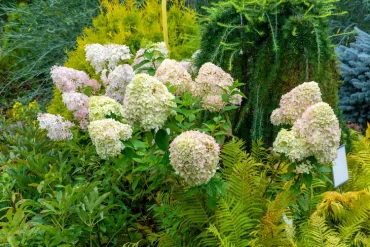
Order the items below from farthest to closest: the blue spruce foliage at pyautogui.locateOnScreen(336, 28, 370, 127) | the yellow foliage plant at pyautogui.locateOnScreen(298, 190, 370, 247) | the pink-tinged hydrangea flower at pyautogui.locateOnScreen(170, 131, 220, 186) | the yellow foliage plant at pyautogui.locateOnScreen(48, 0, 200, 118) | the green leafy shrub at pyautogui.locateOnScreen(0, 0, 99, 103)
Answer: the green leafy shrub at pyautogui.locateOnScreen(0, 0, 99, 103) < the blue spruce foliage at pyautogui.locateOnScreen(336, 28, 370, 127) < the yellow foliage plant at pyautogui.locateOnScreen(48, 0, 200, 118) < the yellow foliage plant at pyautogui.locateOnScreen(298, 190, 370, 247) < the pink-tinged hydrangea flower at pyautogui.locateOnScreen(170, 131, 220, 186)

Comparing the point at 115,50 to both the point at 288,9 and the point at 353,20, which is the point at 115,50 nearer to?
the point at 288,9

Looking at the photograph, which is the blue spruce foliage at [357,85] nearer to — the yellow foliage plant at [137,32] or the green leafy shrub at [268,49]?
the yellow foliage plant at [137,32]

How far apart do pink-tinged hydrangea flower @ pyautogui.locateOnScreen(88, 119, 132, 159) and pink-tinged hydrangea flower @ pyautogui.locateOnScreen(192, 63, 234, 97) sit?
1.31 ft

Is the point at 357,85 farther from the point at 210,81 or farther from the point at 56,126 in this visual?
the point at 56,126

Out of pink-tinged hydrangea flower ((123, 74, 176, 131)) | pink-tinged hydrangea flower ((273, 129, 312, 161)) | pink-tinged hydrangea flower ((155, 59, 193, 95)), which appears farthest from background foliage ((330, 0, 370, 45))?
pink-tinged hydrangea flower ((123, 74, 176, 131))

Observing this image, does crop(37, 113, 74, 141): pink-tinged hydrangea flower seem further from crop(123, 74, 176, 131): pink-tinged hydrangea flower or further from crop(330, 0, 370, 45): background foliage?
crop(330, 0, 370, 45): background foliage

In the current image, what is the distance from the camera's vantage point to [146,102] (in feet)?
5.46

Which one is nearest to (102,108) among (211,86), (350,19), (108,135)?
(108,135)

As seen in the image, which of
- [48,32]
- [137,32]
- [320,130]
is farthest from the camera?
[48,32]

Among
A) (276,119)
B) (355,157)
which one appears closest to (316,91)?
(276,119)

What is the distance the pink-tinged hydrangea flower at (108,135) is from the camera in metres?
1.67

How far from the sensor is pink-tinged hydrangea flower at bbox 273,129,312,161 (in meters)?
1.68

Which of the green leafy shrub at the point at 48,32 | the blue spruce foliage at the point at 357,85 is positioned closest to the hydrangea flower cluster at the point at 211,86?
the blue spruce foliage at the point at 357,85

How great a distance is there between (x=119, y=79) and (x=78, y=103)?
0.20 metres
